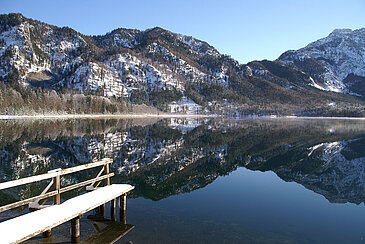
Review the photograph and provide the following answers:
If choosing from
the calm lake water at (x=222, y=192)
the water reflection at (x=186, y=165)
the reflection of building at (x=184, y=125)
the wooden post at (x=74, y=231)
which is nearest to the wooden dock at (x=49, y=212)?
the wooden post at (x=74, y=231)

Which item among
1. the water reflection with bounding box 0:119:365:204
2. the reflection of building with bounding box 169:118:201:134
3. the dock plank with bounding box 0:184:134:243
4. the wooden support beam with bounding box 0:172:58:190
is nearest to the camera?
the dock plank with bounding box 0:184:134:243

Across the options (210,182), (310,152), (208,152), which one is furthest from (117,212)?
(310,152)

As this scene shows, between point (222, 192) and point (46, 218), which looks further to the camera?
point (222, 192)

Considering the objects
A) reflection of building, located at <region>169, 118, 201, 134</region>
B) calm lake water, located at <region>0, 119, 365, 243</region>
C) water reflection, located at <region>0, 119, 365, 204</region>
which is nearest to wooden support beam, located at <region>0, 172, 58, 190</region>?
calm lake water, located at <region>0, 119, 365, 243</region>

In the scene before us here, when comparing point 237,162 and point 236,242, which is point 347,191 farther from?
point 236,242

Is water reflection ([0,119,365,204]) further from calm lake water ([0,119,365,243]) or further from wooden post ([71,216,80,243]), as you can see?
A: wooden post ([71,216,80,243])

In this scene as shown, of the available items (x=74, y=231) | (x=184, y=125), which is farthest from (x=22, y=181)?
(x=184, y=125)

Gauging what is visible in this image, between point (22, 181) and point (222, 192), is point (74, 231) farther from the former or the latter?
point (222, 192)

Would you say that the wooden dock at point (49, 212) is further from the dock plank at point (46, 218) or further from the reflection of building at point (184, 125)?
the reflection of building at point (184, 125)

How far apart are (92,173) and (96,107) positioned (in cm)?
14744

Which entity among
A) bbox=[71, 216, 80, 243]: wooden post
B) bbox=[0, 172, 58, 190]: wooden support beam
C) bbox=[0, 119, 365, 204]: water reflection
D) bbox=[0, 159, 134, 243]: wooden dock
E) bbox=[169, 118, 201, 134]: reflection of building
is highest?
bbox=[0, 172, 58, 190]: wooden support beam

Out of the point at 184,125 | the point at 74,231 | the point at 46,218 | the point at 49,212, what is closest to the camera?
the point at 46,218

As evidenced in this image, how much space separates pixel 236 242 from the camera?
1036 centimetres

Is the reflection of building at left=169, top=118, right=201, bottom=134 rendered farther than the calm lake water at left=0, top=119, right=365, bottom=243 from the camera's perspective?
Yes
